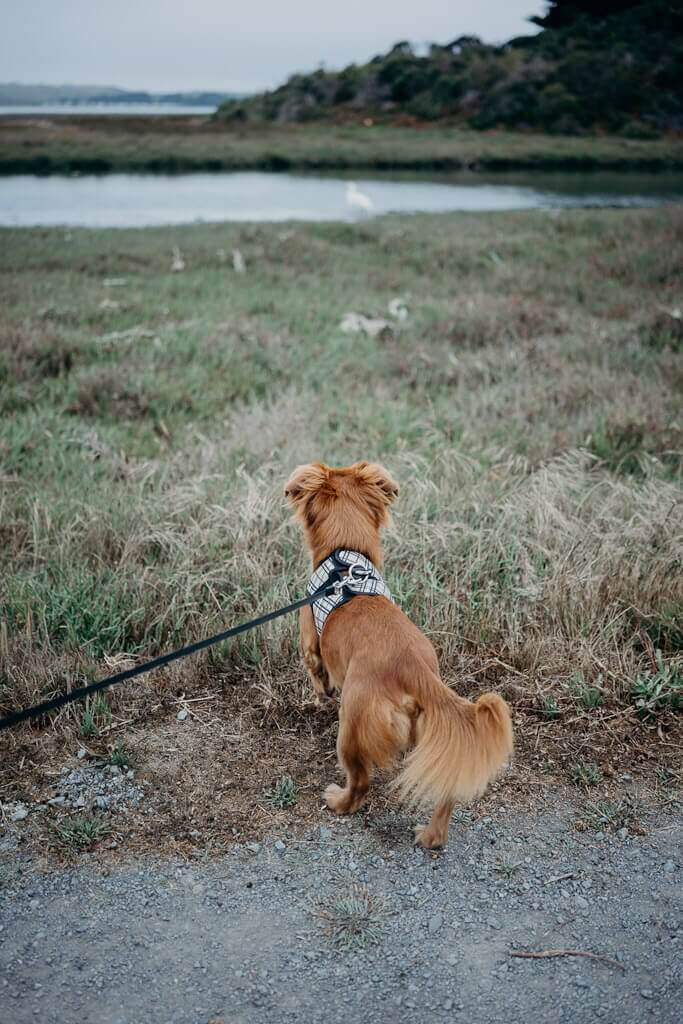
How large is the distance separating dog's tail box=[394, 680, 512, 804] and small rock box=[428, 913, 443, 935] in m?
0.36

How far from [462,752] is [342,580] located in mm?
769

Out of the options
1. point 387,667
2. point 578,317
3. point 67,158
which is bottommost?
point 387,667

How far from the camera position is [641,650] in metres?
3.54

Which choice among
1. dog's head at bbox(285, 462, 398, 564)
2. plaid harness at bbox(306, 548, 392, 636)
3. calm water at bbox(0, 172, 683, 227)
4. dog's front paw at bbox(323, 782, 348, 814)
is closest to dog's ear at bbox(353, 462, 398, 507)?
dog's head at bbox(285, 462, 398, 564)

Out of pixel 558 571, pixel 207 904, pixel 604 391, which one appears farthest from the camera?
pixel 604 391

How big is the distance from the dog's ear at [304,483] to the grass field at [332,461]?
87 centimetres

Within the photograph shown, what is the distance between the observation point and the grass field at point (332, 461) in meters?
3.11

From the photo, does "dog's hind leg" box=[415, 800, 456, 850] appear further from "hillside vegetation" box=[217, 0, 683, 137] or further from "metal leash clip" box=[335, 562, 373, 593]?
"hillside vegetation" box=[217, 0, 683, 137]

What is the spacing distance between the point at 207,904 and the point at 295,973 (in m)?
0.37

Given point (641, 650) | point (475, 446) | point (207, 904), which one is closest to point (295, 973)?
point (207, 904)

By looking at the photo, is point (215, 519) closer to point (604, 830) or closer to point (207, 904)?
point (207, 904)

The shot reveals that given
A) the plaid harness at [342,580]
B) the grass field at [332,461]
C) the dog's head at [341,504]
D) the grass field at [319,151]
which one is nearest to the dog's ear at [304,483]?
the dog's head at [341,504]

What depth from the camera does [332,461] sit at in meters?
5.41

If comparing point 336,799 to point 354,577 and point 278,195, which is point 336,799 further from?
point 278,195
